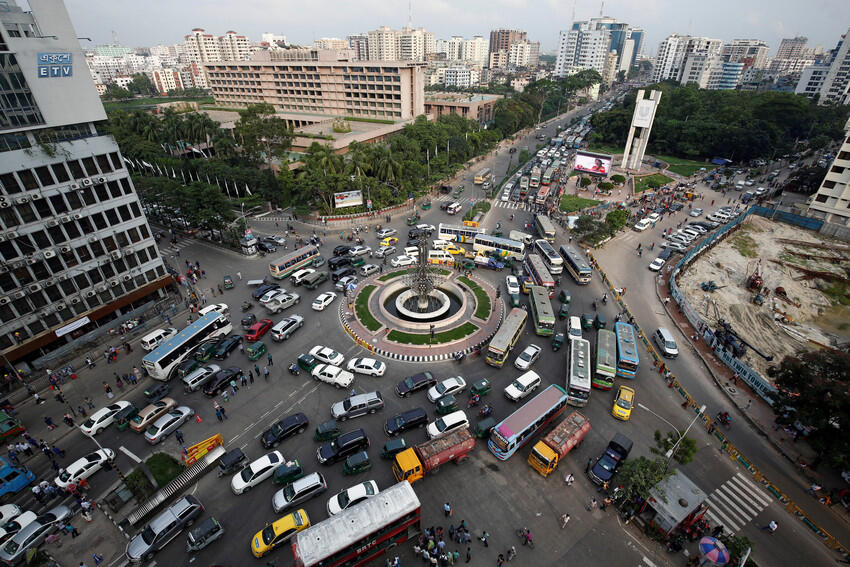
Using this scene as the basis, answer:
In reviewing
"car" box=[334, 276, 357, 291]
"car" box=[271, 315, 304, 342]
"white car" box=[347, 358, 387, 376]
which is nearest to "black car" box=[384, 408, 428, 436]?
"white car" box=[347, 358, 387, 376]

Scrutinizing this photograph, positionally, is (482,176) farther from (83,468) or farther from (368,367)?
(83,468)

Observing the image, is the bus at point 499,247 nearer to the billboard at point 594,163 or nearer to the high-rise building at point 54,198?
the billboard at point 594,163

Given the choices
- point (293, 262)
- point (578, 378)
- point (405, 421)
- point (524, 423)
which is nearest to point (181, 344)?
point (293, 262)

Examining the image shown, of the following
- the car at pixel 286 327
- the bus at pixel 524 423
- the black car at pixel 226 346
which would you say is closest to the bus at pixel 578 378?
→ the bus at pixel 524 423

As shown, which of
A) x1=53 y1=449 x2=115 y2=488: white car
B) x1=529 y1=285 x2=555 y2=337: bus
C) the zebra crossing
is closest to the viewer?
the zebra crossing

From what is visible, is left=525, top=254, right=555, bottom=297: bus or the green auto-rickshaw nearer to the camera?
the green auto-rickshaw

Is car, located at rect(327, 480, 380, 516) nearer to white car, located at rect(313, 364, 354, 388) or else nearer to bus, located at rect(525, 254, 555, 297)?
white car, located at rect(313, 364, 354, 388)

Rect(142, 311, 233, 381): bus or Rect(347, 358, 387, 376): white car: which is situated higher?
Rect(142, 311, 233, 381): bus

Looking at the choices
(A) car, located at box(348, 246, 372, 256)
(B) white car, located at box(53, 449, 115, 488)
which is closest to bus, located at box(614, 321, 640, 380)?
(A) car, located at box(348, 246, 372, 256)

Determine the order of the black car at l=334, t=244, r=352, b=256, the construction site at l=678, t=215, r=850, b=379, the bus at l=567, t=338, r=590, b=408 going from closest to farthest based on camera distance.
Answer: the bus at l=567, t=338, r=590, b=408 → the construction site at l=678, t=215, r=850, b=379 → the black car at l=334, t=244, r=352, b=256

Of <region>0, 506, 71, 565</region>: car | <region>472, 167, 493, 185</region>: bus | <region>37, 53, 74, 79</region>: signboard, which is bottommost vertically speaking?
<region>0, 506, 71, 565</region>: car
